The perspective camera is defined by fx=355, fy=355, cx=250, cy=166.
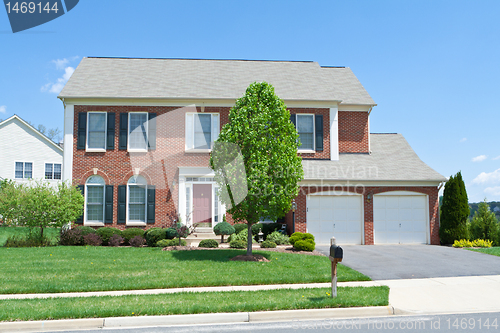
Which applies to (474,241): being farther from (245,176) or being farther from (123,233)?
(123,233)

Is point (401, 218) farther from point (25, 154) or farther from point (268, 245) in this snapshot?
point (25, 154)

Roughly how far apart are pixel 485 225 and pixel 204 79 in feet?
54.7

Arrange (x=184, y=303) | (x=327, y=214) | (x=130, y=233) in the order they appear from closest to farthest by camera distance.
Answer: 1. (x=184, y=303)
2. (x=130, y=233)
3. (x=327, y=214)

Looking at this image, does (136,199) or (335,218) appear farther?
(136,199)

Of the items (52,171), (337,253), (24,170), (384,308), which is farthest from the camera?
(52,171)

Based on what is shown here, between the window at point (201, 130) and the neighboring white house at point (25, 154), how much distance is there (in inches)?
669

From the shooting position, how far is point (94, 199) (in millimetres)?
18109

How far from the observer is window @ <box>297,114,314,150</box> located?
19.5 meters

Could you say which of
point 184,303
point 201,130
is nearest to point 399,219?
point 201,130

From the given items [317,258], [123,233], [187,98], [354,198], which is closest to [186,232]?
[123,233]

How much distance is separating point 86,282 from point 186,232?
579 centimetres

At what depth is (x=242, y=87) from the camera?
20062 millimetres

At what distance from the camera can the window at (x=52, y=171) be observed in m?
31.3

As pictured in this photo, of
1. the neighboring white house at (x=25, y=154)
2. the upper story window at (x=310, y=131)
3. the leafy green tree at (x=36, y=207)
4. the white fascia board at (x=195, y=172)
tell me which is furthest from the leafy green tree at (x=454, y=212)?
the neighboring white house at (x=25, y=154)
